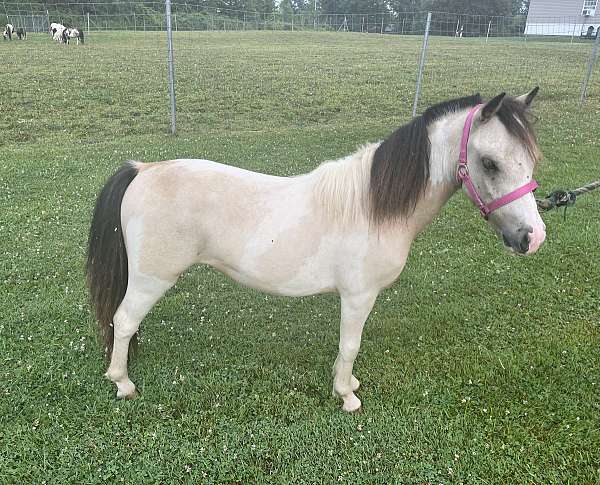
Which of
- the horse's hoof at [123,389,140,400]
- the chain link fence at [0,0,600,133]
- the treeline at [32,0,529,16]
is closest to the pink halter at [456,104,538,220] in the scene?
the horse's hoof at [123,389,140,400]

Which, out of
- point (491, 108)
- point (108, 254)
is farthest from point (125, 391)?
point (491, 108)

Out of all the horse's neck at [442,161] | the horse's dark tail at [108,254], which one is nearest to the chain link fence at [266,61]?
the horse's dark tail at [108,254]

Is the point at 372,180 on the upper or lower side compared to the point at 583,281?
upper

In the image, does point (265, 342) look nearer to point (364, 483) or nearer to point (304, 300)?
point (304, 300)

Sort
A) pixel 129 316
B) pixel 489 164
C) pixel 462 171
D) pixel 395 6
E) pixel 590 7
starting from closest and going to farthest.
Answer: pixel 489 164 < pixel 462 171 < pixel 129 316 < pixel 590 7 < pixel 395 6

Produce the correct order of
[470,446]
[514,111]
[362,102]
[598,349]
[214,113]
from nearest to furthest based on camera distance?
[514,111]
[470,446]
[598,349]
[214,113]
[362,102]

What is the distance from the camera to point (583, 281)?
441 cm

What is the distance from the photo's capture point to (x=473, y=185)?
2.23 meters

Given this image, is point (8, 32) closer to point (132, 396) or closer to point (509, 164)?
point (132, 396)

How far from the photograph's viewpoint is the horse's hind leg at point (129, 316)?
2771 millimetres

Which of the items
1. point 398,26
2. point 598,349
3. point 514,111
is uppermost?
point 398,26

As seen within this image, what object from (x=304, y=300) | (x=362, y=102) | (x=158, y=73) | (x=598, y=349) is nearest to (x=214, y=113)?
(x=362, y=102)

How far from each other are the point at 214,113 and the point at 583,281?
9.46 metres

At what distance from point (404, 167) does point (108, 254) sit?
1916 mm
